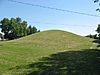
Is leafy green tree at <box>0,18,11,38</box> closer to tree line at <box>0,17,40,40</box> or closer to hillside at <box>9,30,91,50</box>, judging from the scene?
tree line at <box>0,17,40,40</box>

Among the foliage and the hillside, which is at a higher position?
the foliage

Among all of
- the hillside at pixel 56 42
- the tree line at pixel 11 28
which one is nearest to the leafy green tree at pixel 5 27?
the tree line at pixel 11 28

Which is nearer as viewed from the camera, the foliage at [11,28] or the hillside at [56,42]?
the hillside at [56,42]

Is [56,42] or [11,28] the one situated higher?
[11,28]

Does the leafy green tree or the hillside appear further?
the leafy green tree

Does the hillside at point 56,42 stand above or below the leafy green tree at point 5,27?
below

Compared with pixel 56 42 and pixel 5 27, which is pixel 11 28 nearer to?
pixel 5 27

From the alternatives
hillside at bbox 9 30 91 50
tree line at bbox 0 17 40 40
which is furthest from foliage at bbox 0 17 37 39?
hillside at bbox 9 30 91 50

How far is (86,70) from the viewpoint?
67.5ft

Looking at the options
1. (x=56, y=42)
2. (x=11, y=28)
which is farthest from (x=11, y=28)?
(x=56, y=42)

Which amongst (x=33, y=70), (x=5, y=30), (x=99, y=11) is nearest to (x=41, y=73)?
(x=33, y=70)

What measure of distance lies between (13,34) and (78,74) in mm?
104931

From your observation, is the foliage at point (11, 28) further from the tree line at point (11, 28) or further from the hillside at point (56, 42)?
the hillside at point (56, 42)

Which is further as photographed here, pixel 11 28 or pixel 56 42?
pixel 11 28
